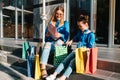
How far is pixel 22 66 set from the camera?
7.30 metres

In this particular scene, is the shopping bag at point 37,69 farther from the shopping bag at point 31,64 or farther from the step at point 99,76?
the step at point 99,76

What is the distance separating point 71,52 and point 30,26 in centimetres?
707

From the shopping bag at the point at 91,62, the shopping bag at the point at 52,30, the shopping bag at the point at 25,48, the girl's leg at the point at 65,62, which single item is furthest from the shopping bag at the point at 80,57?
the shopping bag at the point at 25,48

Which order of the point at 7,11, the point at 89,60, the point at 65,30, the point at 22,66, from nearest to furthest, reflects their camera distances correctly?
the point at 89,60 → the point at 65,30 → the point at 22,66 → the point at 7,11

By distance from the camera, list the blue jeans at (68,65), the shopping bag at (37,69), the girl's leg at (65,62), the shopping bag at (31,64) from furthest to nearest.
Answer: the shopping bag at (31,64), the shopping bag at (37,69), the girl's leg at (65,62), the blue jeans at (68,65)

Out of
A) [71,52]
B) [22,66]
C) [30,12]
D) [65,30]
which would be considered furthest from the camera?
[30,12]

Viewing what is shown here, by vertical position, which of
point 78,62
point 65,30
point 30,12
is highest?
point 30,12

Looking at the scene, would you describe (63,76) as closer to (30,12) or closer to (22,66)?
(22,66)

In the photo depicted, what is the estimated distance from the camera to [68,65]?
17.7 feet

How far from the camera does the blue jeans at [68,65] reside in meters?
5.25

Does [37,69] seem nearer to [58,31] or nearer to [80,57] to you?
[58,31]

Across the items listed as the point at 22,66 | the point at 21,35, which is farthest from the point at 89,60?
the point at 21,35

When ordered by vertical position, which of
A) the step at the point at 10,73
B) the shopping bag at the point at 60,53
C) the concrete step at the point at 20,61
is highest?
the shopping bag at the point at 60,53

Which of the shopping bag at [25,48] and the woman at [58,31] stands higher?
the woman at [58,31]
